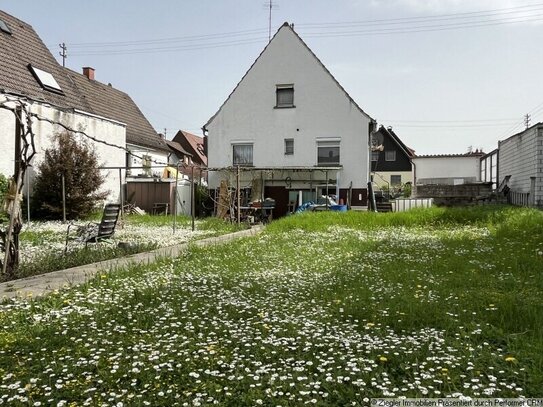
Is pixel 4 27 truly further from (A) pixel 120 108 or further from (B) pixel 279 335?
(B) pixel 279 335

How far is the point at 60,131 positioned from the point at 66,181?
354 cm

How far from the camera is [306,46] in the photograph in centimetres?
2564

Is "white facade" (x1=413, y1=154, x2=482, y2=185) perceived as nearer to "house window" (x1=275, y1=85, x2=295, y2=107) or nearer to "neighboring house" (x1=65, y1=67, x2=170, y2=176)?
"house window" (x1=275, y1=85, x2=295, y2=107)

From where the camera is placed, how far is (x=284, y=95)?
85.1 feet

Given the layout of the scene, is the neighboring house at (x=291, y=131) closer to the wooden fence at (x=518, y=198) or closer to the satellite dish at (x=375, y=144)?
the satellite dish at (x=375, y=144)

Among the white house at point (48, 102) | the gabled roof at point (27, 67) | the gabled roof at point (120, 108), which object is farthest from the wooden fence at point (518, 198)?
the gabled roof at point (120, 108)

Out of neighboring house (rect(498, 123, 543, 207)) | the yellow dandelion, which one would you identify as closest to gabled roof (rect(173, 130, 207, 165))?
neighboring house (rect(498, 123, 543, 207))

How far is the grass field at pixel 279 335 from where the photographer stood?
3006 mm

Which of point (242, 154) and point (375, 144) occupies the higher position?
point (375, 144)

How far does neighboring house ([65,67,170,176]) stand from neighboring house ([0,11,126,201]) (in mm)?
2199

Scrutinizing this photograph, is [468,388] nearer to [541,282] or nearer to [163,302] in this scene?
[163,302]

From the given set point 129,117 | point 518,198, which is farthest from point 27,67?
point 518,198

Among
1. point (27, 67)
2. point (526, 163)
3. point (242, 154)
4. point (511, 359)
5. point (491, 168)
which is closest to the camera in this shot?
point (511, 359)

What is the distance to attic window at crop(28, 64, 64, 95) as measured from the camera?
20422 millimetres
